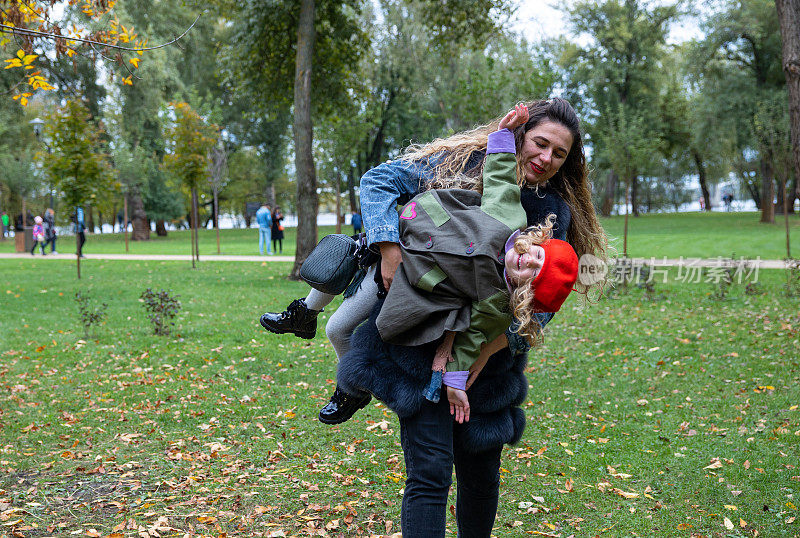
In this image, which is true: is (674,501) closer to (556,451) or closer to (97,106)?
(556,451)

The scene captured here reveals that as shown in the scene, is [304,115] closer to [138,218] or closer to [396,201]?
[396,201]

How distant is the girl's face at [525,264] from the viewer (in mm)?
1998

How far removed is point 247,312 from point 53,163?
23.2ft

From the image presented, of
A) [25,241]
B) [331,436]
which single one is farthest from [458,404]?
[25,241]

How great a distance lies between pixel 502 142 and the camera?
7.24 feet

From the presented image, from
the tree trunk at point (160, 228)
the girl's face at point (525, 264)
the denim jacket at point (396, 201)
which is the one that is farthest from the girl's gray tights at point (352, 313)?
the tree trunk at point (160, 228)

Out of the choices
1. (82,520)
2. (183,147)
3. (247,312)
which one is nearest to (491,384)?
(82,520)

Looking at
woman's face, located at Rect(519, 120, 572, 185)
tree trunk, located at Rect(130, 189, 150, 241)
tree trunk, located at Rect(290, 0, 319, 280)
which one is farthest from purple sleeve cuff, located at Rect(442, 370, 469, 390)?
tree trunk, located at Rect(130, 189, 150, 241)

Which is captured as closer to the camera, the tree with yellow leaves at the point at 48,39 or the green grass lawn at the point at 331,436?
the green grass lawn at the point at 331,436

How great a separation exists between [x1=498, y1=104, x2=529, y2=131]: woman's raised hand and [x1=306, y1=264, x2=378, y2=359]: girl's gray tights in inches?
A: 26.9

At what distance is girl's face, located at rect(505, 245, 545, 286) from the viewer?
2.00 metres

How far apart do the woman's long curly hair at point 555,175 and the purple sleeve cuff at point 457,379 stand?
58 cm

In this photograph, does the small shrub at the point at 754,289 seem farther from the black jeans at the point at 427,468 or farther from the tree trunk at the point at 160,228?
the tree trunk at the point at 160,228

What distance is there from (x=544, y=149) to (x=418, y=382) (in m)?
0.92
